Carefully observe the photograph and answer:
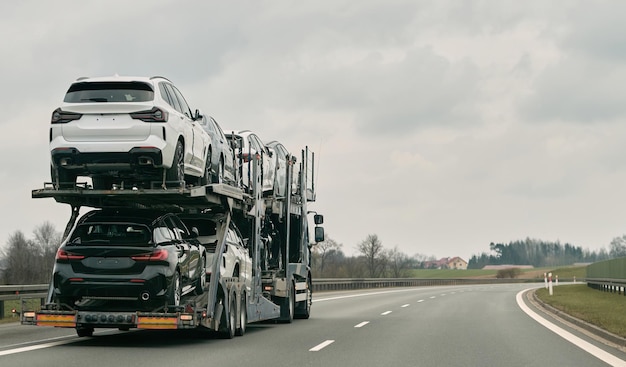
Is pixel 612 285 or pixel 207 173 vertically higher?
A: pixel 207 173

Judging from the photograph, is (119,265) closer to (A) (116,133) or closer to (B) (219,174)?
(A) (116,133)

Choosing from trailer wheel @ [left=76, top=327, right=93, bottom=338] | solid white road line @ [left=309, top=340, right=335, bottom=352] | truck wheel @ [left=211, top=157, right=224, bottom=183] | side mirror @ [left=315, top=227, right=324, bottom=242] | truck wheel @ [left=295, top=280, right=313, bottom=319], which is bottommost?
solid white road line @ [left=309, top=340, right=335, bottom=352]

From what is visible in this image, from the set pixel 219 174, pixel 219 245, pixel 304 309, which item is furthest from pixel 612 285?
pixel 219 245

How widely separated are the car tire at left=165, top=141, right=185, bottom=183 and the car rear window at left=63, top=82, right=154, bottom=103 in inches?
34.4

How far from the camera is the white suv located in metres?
12.6

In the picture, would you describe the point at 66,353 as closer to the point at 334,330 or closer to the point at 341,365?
the point at 341,365

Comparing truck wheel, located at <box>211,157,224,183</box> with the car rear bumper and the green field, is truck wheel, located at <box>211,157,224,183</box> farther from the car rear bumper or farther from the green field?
the green field

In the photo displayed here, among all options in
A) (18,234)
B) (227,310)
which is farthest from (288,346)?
(18,234)

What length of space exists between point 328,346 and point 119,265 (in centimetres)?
340

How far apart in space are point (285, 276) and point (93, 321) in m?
7.39

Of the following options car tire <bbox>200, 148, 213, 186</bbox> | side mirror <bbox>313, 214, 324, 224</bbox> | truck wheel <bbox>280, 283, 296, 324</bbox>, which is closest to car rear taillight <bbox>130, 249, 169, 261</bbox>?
car tire <bbox>200, 148, 213, 186</bbox>

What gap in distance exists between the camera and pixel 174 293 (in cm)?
1270

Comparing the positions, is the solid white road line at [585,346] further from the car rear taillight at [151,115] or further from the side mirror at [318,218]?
the car rear taillight at [151,115]

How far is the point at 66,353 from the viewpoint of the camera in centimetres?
1192
